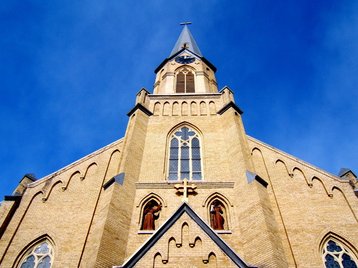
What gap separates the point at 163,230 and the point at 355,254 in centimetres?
653

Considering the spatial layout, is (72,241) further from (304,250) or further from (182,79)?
(182,79)

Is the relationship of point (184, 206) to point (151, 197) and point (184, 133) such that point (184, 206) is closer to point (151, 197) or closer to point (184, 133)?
point (151, 197)

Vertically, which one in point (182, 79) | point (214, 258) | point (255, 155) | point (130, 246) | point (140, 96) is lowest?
point (214, 258)

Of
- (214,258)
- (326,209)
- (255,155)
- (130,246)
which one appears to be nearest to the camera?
(214,258)

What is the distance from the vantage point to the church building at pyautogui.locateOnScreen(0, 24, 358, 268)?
32.3ft

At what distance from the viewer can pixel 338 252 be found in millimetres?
11211

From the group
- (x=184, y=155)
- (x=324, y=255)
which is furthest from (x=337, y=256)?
(x=184, y=155)

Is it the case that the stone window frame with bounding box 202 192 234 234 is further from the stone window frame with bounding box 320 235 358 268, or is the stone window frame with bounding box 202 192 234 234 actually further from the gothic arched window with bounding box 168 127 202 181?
the stone window frame with bounding box 320 235 358 268

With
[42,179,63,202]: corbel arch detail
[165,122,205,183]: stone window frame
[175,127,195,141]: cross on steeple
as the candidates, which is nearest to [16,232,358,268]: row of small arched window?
[42,179,63,202]: corbel arch detail

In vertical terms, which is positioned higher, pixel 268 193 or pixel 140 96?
pixel 140 96

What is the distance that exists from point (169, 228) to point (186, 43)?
23704mm

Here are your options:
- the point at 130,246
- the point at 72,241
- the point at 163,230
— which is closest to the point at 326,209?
the point at 163,230

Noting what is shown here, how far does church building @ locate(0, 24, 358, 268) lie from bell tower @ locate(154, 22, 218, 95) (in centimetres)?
521

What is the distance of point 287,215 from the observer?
12.2 metres
